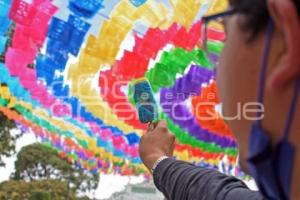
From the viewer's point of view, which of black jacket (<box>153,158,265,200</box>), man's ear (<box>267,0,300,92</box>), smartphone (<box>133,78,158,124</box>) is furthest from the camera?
smartphone (<box>133,78,158,124</box>)

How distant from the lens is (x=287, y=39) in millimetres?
443

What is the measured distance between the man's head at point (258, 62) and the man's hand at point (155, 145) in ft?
1.37

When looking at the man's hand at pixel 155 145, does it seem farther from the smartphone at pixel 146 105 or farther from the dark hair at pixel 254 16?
the dark hair at pixel 254 16

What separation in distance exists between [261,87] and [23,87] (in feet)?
5.18

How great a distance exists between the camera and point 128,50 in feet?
5.90

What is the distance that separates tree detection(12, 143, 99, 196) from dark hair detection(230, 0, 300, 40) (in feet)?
25.9

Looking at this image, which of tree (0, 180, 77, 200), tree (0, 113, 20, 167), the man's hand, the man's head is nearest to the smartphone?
the man's hand

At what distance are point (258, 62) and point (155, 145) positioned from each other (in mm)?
499

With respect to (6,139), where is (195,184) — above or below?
above

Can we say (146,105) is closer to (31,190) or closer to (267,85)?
(267,85)

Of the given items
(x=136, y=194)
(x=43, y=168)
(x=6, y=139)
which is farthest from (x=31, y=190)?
Result: (x=136, y=194)

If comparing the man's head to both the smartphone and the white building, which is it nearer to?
the smartphone

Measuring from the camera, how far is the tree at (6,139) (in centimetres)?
644

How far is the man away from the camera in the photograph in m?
0.45
